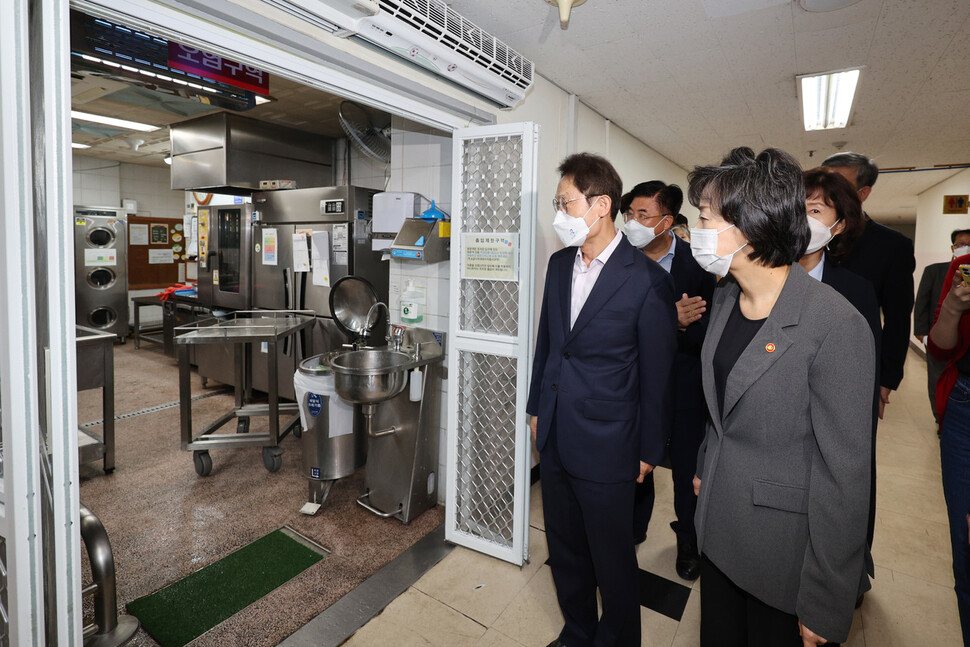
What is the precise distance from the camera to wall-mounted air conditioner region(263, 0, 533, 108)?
1.77 m

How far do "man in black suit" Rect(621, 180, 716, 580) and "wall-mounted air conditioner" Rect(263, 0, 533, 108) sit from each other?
87 centimetres

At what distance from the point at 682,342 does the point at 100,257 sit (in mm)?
7796

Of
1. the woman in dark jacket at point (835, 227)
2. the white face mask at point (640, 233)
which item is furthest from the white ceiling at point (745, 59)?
the woman in dark jacket at point (835, 227)

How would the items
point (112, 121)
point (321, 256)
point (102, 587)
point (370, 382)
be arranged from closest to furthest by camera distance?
point (102, 587) → point (370, 382) → point (321, 256) → point (112, 121)

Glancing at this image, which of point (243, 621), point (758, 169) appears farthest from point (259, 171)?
point (758, 169)

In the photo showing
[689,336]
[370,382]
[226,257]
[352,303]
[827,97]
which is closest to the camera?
[689,336]

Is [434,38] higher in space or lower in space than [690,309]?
higher

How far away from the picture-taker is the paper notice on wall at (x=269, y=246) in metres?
4.58

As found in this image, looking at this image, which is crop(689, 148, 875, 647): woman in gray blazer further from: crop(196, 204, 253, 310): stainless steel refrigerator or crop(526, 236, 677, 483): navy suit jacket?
crop(196, 204, 253, 310): stainless steel refrigerator

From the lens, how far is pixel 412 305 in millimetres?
3016

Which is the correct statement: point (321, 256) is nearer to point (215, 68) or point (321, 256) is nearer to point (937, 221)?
point (215, 68)

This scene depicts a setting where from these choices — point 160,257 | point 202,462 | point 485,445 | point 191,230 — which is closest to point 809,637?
point 485,445

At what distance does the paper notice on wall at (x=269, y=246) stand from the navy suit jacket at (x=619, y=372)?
11.9 ft

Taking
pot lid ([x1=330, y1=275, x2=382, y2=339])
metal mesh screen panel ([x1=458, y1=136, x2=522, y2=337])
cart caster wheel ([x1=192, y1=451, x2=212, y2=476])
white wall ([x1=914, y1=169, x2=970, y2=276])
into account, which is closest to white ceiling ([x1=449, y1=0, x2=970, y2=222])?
metal mesh screen panel ([x1=458, y1=136, x2=522, y2=337])
